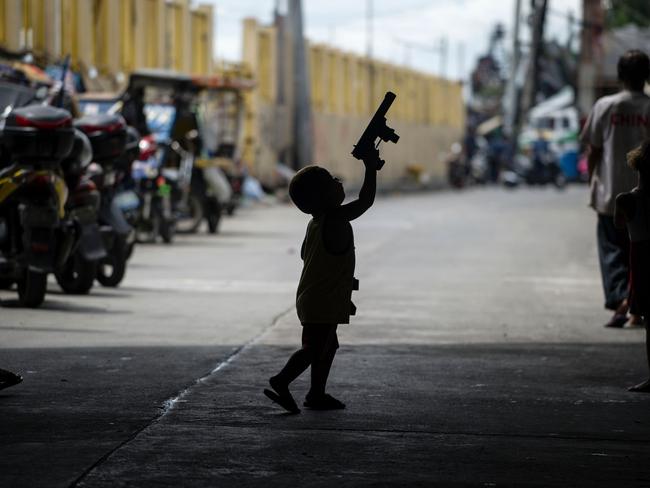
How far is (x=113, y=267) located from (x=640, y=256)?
6500 mm

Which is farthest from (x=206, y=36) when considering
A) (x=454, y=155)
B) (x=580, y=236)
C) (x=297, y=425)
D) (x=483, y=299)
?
(x=297, y=425)

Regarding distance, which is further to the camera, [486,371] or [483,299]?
[483,299]

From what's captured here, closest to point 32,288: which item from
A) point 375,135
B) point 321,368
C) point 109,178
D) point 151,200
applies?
point 109,178

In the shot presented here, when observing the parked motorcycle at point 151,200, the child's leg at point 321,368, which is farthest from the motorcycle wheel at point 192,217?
the child's leg at point 321,368

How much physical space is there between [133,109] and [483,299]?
818 cm

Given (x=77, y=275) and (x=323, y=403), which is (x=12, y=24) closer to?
(x=77, y=275)

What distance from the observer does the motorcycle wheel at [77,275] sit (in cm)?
1290

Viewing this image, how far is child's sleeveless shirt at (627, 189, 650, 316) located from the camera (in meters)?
8.11

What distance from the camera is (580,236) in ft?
79.0

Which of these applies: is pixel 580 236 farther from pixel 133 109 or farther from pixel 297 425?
pixel 297 425

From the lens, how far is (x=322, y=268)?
285 inches

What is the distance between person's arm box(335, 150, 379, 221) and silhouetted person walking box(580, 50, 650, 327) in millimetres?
4232

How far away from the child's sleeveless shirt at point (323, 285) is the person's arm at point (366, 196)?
3.9 inches

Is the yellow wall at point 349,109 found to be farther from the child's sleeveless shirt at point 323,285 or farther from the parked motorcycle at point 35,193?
the child's sleeveless shirt at point 323,285
